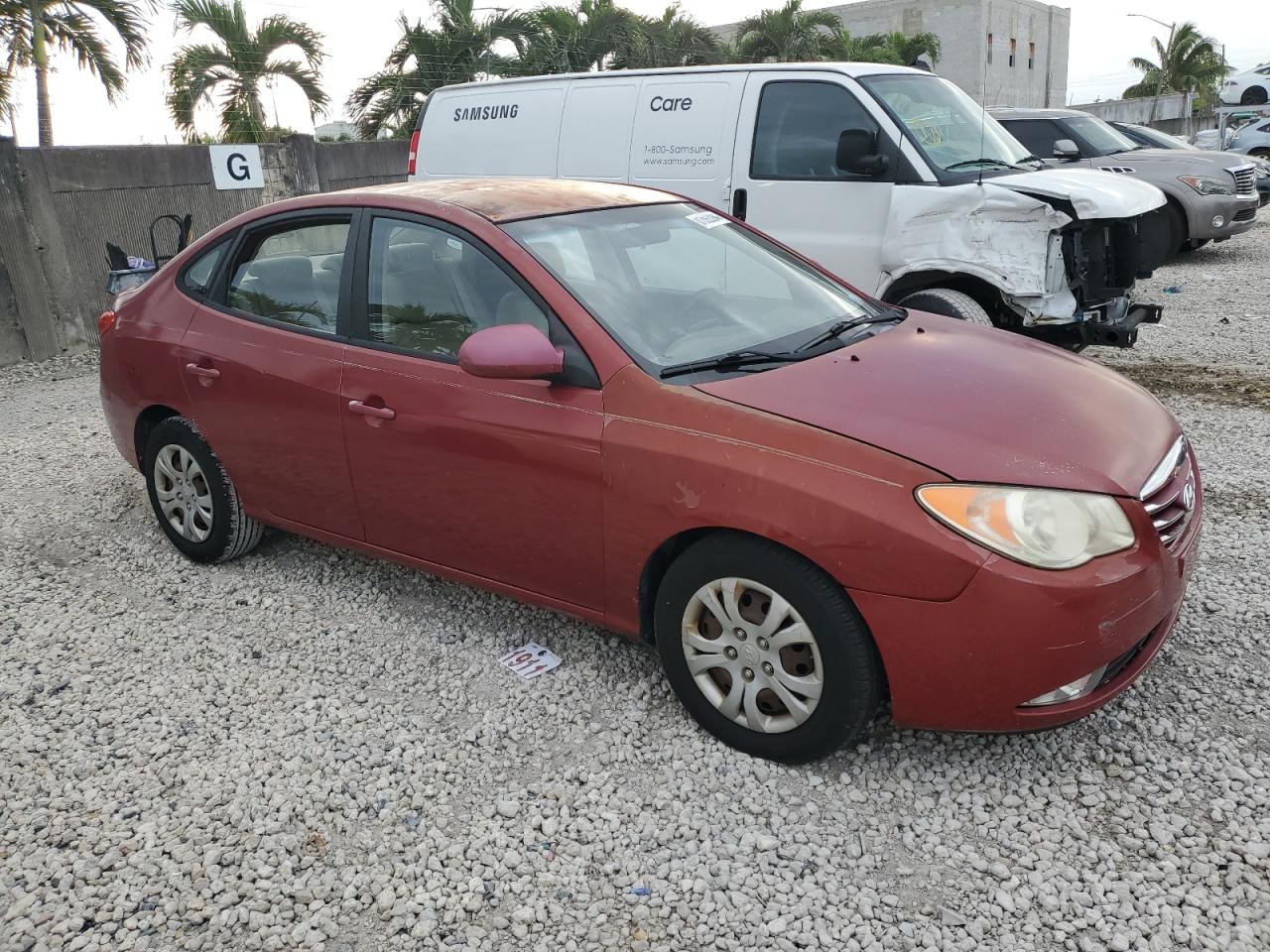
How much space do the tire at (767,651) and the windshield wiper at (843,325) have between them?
32.6 inches

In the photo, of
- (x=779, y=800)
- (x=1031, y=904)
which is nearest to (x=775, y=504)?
(x=779, y=800)

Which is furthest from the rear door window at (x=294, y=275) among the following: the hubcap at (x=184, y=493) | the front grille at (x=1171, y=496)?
the front grille at (x=1171, y=496)

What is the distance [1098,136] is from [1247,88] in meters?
25.9

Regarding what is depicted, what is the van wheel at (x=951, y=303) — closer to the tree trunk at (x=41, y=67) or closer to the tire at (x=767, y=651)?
the tire at (x=767, y=651)

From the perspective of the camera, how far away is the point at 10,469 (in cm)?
646

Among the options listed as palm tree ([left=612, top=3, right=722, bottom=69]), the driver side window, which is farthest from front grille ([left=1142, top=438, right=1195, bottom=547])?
palm tree ([left=612, top=3, right=722, bottom=69])

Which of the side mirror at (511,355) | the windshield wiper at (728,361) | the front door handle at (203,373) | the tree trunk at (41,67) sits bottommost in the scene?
the front door handle at (203,373)

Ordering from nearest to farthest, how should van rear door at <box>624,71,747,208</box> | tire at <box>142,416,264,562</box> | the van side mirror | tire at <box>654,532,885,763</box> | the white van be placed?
tire at <box>654,532,885,763</box>, tire at <box>142,416,264,562</box>, the white van, the van side mirror, van rear door at <box>624,71,747,208</box>

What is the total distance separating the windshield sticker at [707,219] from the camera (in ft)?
13.2

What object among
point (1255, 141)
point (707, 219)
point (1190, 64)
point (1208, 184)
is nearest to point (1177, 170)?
point (1208, 184)

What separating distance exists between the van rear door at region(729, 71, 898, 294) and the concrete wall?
6.89m

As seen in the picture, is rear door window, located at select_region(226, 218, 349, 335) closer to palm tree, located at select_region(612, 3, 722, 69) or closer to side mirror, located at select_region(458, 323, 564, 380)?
side mirror, located at select_region(458, 323, 564, 380)

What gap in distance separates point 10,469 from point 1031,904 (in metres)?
6.44

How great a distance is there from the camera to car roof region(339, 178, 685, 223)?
3.65m
